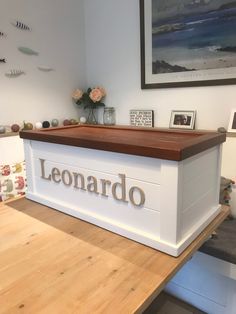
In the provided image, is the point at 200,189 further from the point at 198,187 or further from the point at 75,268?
the point at 75,268

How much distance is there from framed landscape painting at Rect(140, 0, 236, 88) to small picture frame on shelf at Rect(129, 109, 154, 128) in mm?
216

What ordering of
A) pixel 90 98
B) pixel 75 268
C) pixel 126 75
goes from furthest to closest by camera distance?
Result: 1. pixel 90 98
2. pixel 126 75
3. pixel 75 268

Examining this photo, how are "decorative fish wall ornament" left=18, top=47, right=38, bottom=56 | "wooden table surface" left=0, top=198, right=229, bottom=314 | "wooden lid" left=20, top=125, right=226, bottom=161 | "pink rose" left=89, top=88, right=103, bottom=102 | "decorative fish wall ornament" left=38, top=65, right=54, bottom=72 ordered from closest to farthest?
"wooden table surface" left=0, top=198, right=229, bottom=314, "wooden lid" left=20, top=125, right=226, bottom=161, "decorative fish wall ornament" left=18, top=47, right=38, bottom=56, "decorative fish wall ornament" left=38, top=65, right=54, bottom=72, "pink rose" left=89, top=88, right=103, bottom=102

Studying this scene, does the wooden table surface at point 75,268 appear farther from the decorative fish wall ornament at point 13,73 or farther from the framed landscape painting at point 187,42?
the decorative fish wall ornament at point 13,73

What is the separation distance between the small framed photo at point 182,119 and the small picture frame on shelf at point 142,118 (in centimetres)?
19

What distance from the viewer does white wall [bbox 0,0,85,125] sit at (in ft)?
6.68

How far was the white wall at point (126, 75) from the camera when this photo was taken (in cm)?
197

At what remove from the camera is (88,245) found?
3.23 ft

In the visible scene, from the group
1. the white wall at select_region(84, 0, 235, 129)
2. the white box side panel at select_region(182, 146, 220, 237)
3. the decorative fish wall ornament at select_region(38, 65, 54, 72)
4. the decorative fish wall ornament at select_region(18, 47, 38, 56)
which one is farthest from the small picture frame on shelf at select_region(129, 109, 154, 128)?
the white box side panel at select_region(182, 146, 220, 237)

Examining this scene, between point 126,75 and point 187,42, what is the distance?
2.01 feet

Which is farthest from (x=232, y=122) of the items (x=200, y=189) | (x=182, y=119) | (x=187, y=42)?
(x=200, y=189)

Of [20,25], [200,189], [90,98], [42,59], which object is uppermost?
[20,25]

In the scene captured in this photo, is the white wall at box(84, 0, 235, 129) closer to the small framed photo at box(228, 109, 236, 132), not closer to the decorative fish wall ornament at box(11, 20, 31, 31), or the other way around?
the small framed photo at box(228, 109, 236, 132)

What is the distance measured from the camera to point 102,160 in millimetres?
1052
